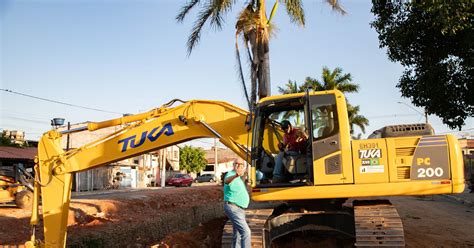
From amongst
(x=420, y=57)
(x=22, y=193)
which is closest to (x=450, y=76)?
(x=420, y=57)

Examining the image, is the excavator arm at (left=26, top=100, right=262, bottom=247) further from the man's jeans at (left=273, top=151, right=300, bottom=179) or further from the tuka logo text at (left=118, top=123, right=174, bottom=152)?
the man's jeans at (left=273, top=151, right=300, bottom=179)

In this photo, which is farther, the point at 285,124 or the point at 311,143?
the point at 285,124

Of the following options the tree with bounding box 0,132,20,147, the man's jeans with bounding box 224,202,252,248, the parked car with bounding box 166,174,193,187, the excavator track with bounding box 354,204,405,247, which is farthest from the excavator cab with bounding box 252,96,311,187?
the parked car with bounding box 166,174,193,187

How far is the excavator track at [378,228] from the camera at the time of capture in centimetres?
701

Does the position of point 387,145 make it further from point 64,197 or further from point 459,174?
point 64,197

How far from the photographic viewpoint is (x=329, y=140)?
7.28m

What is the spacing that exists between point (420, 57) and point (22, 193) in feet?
51.5

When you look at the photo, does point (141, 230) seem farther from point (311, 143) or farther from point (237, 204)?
point (311, 143)

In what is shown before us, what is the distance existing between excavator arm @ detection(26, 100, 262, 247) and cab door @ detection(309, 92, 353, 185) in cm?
128

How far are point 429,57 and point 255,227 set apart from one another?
9029mm

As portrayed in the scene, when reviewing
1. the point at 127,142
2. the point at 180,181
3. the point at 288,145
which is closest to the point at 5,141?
the point at 180,181

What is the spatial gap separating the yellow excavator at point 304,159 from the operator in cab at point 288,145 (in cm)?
11

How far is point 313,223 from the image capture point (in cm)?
830

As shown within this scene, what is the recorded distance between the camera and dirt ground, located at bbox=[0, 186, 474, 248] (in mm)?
10273
